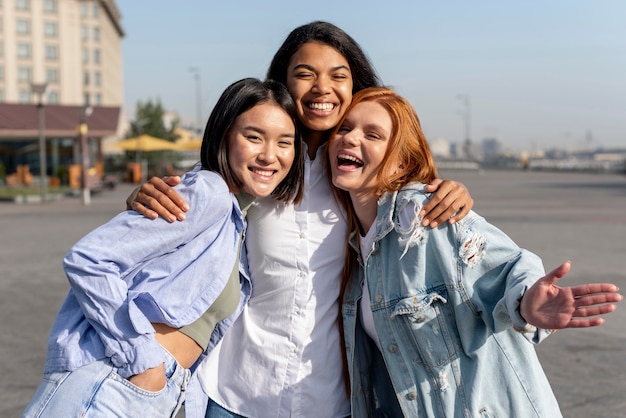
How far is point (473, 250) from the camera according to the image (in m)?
2.20

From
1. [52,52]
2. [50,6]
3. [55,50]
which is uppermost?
[50,6]

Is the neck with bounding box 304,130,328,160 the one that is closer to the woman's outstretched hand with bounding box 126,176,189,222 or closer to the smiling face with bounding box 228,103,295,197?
the smiling face with bounding box 228,103,295,197

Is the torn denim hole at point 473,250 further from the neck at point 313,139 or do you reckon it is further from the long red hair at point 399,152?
the neck at point 313,139

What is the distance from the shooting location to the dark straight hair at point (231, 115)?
2.44 meters

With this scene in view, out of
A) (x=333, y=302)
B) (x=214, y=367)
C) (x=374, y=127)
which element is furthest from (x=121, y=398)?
(x=374, y=127)

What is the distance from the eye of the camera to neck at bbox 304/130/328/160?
275cm

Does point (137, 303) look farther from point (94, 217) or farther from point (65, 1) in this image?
point (65, 1)

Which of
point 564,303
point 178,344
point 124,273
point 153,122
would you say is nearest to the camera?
point 564,303

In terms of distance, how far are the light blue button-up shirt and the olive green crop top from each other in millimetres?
73

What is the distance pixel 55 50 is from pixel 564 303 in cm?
8385

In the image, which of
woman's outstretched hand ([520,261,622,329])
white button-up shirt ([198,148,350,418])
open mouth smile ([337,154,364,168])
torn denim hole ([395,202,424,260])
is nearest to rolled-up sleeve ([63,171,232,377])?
white button-up shirt ([198,148,350,418])

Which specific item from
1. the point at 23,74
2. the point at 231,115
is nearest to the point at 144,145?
the point at 231,115

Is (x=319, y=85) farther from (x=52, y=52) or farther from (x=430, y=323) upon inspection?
(x=52, y=52)

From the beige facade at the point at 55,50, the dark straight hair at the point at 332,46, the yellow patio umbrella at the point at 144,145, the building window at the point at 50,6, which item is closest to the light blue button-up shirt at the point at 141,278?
the dark straight hair at the point at 332,46
